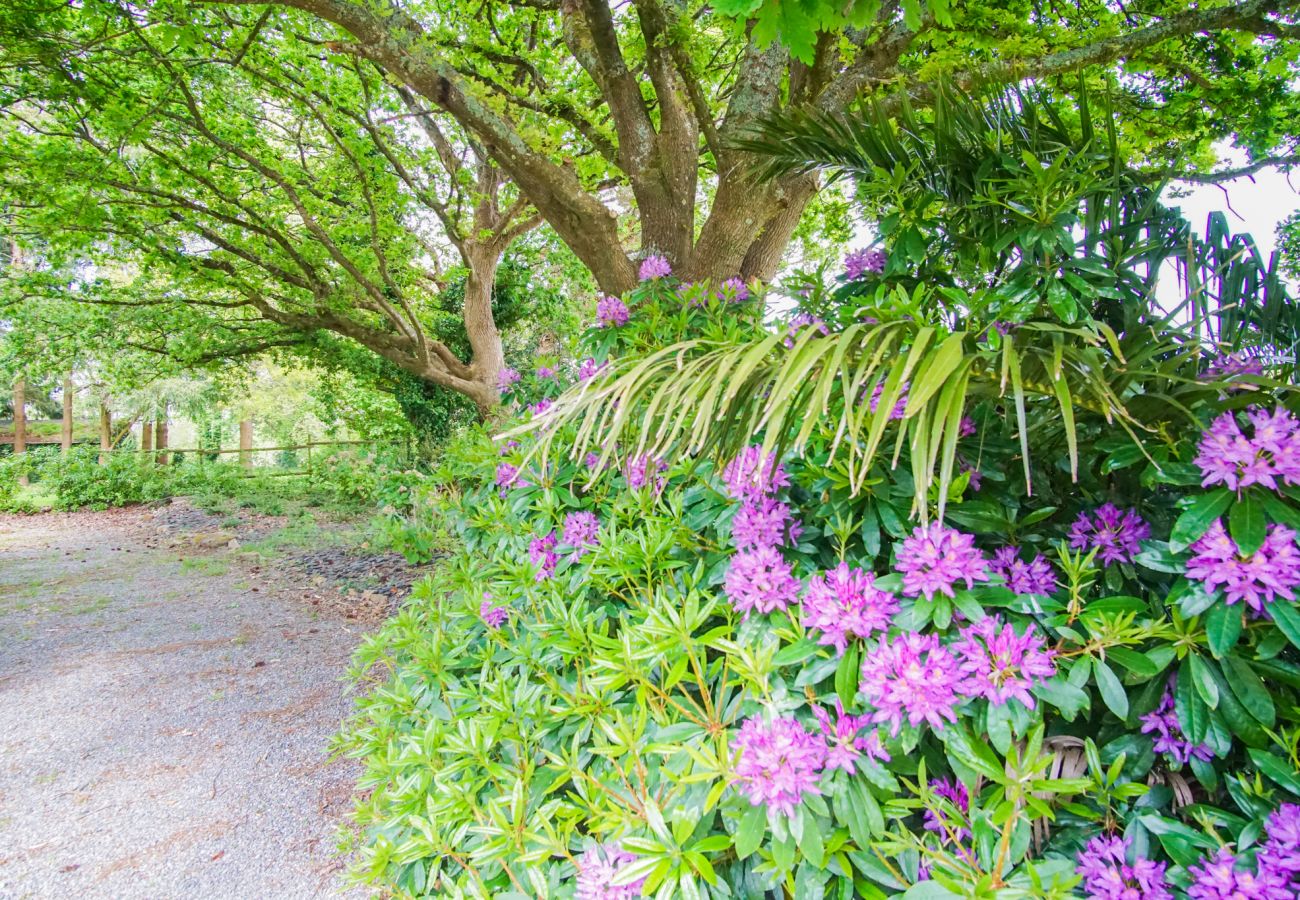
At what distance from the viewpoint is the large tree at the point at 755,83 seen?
122 inches

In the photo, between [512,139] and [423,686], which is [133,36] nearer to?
[512,139]

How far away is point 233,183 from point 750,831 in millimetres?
7209

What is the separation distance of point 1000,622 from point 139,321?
9.18m

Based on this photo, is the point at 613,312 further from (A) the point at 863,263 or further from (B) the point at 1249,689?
(B) the point at 1249,689

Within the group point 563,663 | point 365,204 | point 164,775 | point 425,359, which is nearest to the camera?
point 563,663

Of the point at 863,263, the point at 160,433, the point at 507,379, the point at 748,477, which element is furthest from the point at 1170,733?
the point at 160,433

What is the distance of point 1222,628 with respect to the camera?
2.65 ft

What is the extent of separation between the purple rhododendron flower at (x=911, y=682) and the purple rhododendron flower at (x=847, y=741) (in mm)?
33

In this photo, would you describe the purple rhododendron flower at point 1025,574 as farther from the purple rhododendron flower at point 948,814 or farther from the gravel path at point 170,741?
the gravel path at point 170,741

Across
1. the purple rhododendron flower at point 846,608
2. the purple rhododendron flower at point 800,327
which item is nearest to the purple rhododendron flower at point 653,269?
the purple rhododendron flower at point 800,327

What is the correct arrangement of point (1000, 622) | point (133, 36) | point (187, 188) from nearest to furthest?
1. point (1000, 622)
2. point (133, 36)
3. point (187, 188)

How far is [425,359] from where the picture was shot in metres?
6.97

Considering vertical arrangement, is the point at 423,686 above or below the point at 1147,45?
below

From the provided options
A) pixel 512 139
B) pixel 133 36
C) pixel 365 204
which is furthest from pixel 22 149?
pixel 512 139
